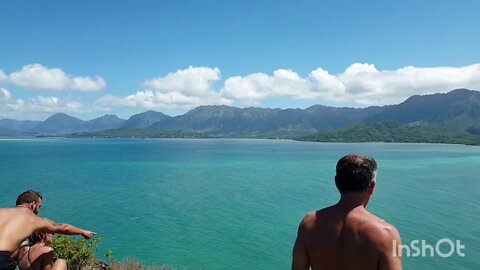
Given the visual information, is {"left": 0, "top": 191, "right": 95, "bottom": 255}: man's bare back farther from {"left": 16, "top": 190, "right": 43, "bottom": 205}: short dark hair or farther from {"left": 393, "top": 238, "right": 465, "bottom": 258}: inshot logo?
{"left": 393, "top": 238, "right": 465, "bottom": 258}: inshot logo

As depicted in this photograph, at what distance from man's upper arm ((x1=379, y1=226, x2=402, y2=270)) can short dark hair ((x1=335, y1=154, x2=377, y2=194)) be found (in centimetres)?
45

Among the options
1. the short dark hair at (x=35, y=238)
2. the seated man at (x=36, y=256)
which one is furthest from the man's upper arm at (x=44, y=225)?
the short dark hair at (x=35, y=238)

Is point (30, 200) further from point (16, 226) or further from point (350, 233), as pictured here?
point (350, 233)

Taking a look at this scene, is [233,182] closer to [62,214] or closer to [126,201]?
[126,201]

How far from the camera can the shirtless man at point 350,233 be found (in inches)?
133

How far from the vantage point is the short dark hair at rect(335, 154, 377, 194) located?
354 cm

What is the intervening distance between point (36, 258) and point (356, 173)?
6.23 m

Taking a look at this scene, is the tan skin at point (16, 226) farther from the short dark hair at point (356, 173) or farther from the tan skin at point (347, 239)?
the short dark hair at point (356, 173)

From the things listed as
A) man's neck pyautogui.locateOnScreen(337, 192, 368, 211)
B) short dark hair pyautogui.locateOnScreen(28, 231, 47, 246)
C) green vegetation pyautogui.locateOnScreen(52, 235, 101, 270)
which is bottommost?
green vegetation pyautogui.locateOnScreen(52, 235, 101, 270)

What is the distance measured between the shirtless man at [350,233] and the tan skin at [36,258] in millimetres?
5451

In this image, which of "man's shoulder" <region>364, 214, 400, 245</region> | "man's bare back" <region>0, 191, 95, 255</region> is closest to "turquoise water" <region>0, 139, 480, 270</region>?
"man's bare back" <region>0, 191, 95, 255</region>

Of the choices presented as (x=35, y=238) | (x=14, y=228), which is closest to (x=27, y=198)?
(x=14, y=228)

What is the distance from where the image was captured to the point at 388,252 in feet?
11.0

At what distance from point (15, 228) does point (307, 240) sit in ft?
15.1
